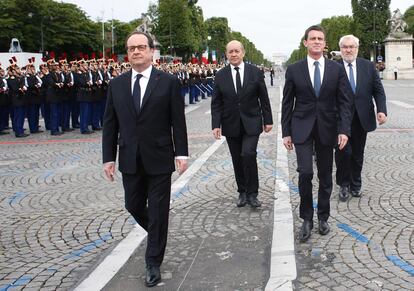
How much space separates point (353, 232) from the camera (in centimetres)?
564

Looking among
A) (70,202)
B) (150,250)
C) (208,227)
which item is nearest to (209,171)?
(70,202)

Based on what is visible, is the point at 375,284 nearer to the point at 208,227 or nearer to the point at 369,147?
the point at 208,227

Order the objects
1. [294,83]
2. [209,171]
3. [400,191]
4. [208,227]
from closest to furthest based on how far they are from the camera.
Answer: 1. [294,83]
2. [208,227]
3. [400,191]
4. [209,171]

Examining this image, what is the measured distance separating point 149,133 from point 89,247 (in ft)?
5.48

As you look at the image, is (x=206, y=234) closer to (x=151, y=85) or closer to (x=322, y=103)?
(x=322, y=103)

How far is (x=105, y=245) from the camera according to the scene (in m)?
5.54

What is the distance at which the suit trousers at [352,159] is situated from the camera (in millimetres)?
7078

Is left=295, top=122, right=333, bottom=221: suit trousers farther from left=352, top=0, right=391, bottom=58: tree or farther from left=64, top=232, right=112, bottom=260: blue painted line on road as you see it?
left=352, top=0, right=391, bottom=58: tree

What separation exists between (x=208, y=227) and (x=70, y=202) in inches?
92.6

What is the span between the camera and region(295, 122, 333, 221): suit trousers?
17.9ft

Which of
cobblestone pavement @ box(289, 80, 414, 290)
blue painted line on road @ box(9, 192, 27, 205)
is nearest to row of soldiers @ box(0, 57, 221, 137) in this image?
blue painted line on road @ box(9, 192, 27, 205)

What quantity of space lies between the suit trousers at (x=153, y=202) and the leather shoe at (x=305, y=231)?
5.01ft

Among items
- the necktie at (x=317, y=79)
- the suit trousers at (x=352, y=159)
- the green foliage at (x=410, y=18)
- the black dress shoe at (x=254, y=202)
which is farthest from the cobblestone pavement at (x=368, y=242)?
the green foliage at (x=410, y=18)

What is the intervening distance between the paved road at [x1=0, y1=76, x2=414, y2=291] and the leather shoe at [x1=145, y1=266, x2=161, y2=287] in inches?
3.0
